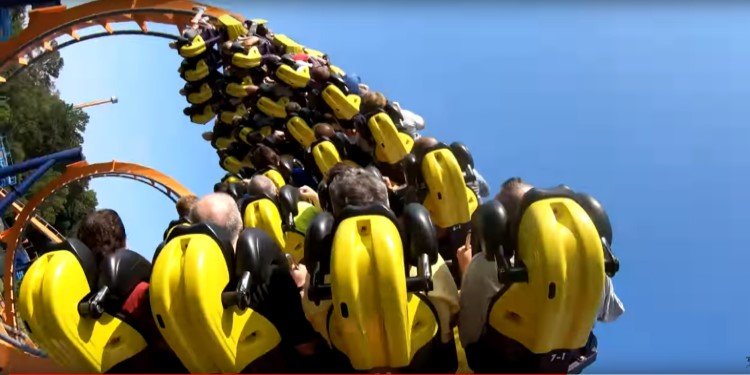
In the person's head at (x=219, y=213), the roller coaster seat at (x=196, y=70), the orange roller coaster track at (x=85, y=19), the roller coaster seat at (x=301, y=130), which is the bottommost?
the person's head at (x=219, y=213)

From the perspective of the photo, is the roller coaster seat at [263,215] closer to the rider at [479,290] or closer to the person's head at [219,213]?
the person's head at [219,213]

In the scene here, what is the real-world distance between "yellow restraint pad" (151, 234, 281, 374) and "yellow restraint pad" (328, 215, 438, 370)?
0.28 meters

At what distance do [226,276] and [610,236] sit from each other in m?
0.96

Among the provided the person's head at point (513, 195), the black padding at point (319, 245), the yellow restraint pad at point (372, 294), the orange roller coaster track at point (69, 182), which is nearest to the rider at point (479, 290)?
the person's head at point (513, 195)

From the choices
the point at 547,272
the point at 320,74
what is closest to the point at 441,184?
the point at 547,272

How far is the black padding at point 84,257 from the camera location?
171 cm

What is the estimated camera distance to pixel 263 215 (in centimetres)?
320

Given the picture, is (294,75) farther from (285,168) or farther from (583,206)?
(583,206)

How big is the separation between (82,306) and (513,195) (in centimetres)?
120

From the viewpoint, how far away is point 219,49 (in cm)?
759

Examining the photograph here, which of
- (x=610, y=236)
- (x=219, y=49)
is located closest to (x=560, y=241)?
(x=610, y=236)

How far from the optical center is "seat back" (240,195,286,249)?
10.4 ft

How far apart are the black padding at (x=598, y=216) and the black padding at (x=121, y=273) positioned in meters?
1.23

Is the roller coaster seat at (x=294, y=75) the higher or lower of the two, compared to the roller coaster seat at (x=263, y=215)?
higher
